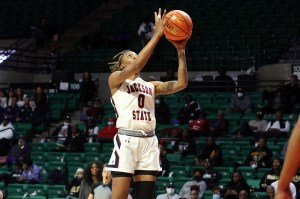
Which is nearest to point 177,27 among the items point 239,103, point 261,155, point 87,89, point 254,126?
point 261,155

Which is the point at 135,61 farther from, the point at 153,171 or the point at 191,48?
the point at 191,48

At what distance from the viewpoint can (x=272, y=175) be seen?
11.4 metres

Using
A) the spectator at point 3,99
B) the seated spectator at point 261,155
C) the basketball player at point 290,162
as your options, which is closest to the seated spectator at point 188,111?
the seated spectator at point 261,155

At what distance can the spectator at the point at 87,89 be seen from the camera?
17938mm

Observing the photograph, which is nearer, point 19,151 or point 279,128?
point 279,128

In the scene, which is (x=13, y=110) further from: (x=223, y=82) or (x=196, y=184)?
(x=196, y=184)

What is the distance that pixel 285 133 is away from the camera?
45.6ft

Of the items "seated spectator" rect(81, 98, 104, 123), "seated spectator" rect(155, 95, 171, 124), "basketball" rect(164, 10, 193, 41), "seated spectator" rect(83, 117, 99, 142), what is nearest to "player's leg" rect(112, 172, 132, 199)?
"basketball" rect(164, 10, 193, 41)

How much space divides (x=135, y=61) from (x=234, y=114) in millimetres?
10478

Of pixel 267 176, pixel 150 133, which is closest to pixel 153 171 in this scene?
pixel 150 133

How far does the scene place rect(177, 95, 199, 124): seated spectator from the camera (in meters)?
15.3

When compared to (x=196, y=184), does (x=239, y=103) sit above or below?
above

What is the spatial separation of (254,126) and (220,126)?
2.40ft

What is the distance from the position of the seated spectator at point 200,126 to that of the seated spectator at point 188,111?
Result: 527 mm
